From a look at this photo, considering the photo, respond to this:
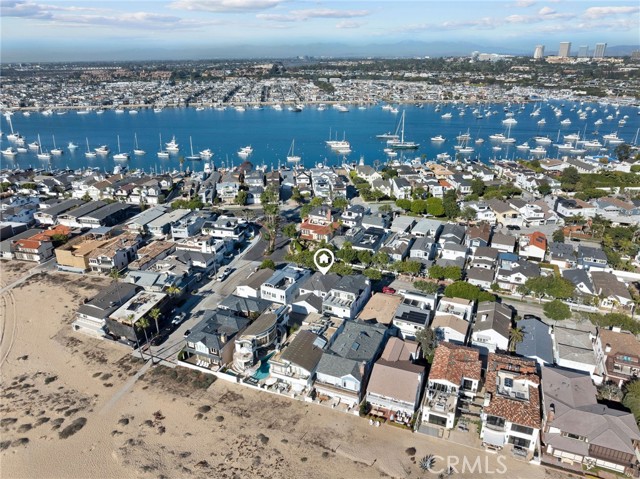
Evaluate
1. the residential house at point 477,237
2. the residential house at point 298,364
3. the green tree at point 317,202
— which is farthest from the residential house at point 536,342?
the green tree at point 317,202

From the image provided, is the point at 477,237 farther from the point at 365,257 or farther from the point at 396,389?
the point at 396,389

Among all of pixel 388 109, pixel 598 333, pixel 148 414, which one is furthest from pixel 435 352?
pixel 388 109

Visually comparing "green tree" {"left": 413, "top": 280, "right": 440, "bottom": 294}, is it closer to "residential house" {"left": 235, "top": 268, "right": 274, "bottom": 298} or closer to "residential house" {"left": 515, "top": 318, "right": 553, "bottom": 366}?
"residential house" {"left": 515, "top": 318, "right": 553, "bottom": 366}

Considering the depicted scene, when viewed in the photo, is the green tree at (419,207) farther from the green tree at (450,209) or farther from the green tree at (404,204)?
the green tree at (450,209)

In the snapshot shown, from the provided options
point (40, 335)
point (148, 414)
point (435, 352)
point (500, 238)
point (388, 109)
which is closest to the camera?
point (148, 414)

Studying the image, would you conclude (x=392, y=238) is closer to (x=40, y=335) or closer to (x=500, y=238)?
(x=500, y=238)

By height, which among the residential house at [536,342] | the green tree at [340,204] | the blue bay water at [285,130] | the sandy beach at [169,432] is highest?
the blue bay water at [285,130]

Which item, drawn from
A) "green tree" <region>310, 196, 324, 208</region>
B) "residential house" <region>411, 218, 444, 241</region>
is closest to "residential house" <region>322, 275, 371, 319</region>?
"residential house" <region>411, 218, 444, 241</region>
